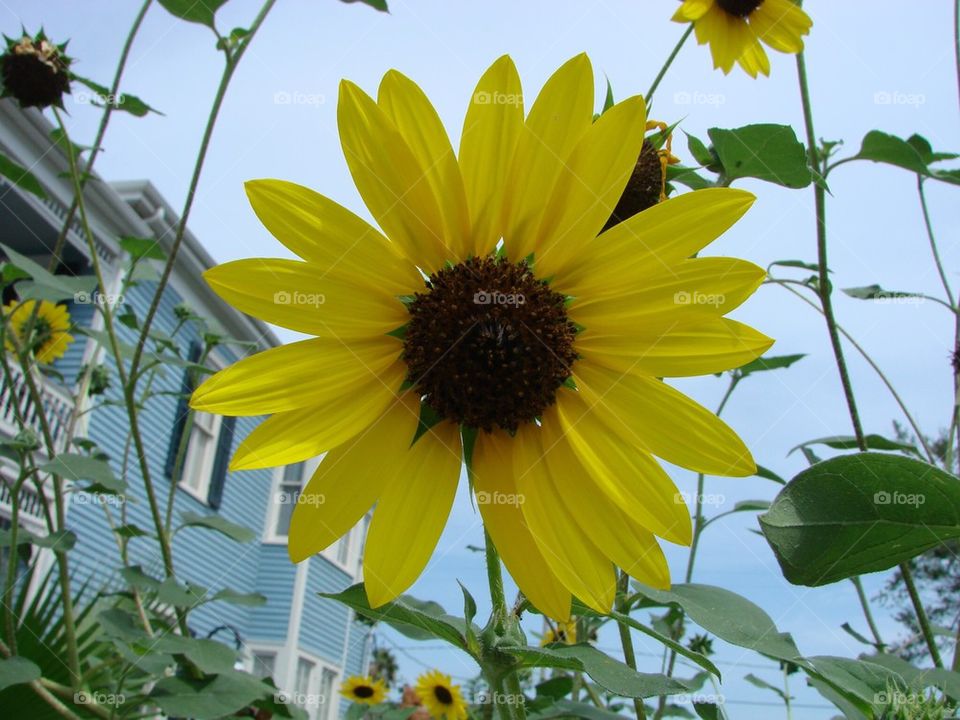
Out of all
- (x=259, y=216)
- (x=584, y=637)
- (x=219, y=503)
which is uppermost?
(x=219, y=503)

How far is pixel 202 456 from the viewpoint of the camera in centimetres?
1175

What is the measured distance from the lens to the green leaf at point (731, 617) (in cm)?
77

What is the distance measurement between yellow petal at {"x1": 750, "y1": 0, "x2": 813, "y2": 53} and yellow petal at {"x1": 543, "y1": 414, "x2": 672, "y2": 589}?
4.74ft

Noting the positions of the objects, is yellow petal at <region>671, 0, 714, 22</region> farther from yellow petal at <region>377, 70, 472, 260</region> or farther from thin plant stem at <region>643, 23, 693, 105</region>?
yellow petal at <region>377, 70, 472, 260</region>

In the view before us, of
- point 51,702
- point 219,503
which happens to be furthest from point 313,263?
point 219,503

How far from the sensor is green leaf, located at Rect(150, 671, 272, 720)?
4.80ft

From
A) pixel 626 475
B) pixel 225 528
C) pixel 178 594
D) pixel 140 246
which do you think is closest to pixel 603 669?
pixel 626 475

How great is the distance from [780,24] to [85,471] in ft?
6.90

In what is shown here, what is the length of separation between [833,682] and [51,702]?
148 centimetres

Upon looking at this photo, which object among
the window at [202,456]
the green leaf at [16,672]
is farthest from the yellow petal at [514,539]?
the window at [202,456]

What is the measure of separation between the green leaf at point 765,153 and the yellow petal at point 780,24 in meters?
0.97

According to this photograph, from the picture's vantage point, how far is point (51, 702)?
1523mm

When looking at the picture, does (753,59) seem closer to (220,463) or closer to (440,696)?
(440,696)

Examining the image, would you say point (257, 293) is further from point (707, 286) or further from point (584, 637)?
point (584, 637)
